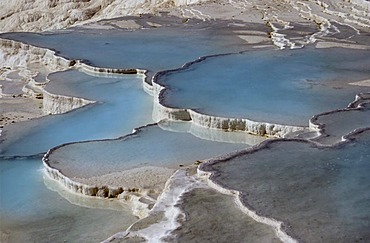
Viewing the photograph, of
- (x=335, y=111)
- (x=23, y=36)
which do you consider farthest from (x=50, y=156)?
(x=23, y=36)

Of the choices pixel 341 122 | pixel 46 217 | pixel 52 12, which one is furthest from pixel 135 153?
pixel 52 12

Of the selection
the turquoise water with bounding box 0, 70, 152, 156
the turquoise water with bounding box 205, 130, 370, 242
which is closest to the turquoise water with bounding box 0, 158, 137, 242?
the turquoise water with bounding box 205, 130, 370, 242

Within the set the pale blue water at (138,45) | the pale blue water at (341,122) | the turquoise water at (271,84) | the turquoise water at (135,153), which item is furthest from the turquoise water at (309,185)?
the pale blue water at (138,45)

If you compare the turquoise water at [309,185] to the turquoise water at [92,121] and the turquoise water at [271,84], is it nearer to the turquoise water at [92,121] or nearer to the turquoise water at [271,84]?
the turquoise water at [271,84]

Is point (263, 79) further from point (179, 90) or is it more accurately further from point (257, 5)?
point (257, 5)

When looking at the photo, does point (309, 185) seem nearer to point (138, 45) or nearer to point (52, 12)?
point (138, 45)

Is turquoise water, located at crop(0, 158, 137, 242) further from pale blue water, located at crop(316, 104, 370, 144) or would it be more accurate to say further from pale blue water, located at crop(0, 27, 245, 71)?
pale blue water, located at crop(0, 27, 245, 71)
